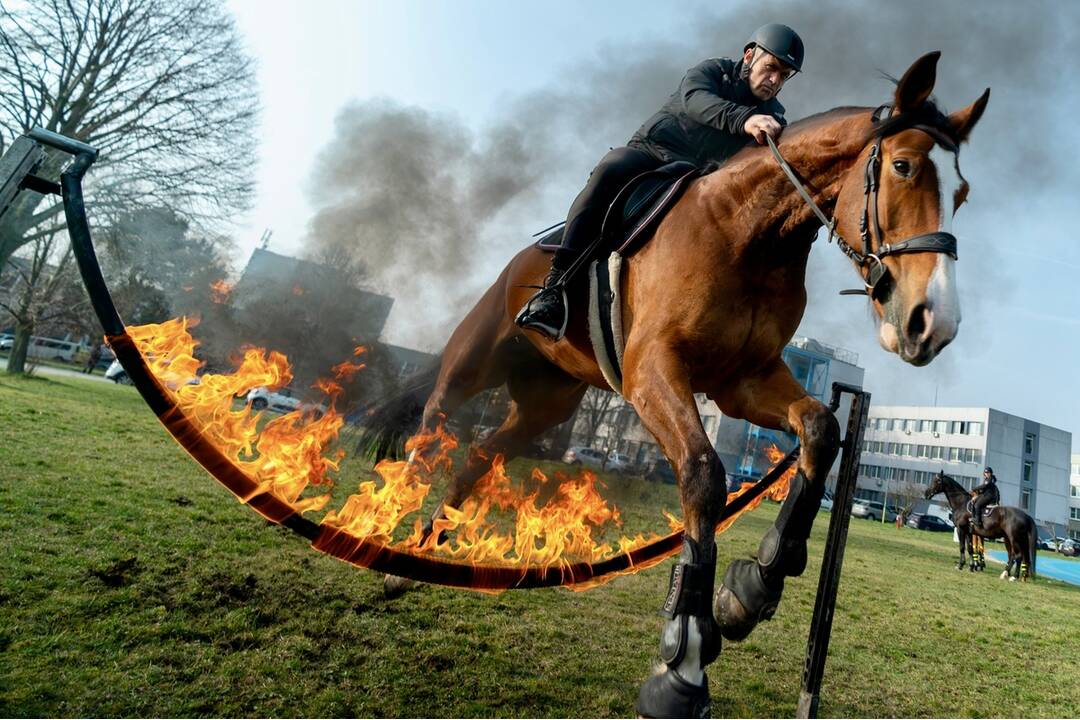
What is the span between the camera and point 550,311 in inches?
154

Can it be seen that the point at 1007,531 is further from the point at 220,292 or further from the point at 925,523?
the point at 925,523

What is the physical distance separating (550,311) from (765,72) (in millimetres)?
2123

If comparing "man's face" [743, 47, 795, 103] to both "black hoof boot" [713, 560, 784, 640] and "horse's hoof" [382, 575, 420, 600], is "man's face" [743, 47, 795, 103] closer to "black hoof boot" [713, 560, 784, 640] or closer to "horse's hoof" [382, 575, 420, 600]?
"black hoof boot" [713, 560, 784, 640]

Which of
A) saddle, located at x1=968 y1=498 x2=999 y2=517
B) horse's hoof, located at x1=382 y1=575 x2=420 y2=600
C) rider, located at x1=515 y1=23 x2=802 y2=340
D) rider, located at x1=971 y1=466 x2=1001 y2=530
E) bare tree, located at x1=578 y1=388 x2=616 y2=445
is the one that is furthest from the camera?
bare tree, located at x1=578 y1=388 x2=616 y2=445

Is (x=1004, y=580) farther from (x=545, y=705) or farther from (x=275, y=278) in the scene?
(x=275, y=278)

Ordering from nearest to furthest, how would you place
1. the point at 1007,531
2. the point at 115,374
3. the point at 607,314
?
1. the point at 607,314
2. the point at 1007,531
3. the point at 115,374

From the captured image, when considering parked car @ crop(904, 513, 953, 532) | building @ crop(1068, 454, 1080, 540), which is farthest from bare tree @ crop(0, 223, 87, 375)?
building @ crop(1068, 454, 1080, 540)

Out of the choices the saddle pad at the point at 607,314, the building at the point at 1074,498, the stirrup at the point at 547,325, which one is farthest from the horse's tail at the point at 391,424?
the building at the point at 1074,498

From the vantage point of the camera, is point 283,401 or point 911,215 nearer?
point 911,215

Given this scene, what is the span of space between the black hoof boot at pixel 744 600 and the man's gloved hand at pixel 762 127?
233 cm

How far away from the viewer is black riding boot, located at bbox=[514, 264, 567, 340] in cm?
389

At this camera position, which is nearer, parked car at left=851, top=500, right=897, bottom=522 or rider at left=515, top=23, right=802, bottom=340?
rider at left=515, top=23, right=802, bottom=340

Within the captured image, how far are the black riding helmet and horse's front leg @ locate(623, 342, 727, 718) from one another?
2127 millimetres

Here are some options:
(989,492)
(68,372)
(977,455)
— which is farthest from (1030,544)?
(977,455)
